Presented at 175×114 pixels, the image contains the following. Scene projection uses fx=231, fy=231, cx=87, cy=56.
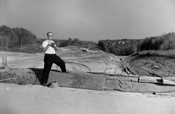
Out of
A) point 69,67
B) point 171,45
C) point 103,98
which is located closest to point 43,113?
point 103,98

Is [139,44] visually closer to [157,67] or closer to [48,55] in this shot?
[157,67]

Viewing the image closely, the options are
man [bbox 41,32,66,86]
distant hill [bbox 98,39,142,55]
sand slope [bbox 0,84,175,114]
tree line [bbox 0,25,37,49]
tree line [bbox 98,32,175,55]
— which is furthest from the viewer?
tree line [bbox 0,25,37,49]

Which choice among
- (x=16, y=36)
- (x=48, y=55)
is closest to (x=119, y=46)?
(x=16, y=36)

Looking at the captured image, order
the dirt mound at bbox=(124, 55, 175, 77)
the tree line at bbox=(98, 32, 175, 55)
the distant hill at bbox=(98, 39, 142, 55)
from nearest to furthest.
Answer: the dirt mound at bbox=(124, 55, 175, 77), the tree line at bbox=(98, 32, 175, 55), the distant hill at bbox=(98, 39, 142, 55)

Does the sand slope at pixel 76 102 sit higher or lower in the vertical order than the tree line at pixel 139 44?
lower

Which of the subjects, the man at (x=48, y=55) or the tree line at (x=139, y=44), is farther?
the tree line at (x=139, y=44)

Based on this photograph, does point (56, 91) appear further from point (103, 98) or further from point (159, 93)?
point (159, 93)

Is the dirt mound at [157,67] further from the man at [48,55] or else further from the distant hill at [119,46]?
the distant hill at [119,46]

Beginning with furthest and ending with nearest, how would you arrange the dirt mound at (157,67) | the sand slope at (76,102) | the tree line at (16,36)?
1. the tree line at (16,36)
2. the dirt mound at (157,67)
3. the sand slope at (76,102)

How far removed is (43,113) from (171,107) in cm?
220

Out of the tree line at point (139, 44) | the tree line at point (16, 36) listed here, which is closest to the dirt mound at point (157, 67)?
the tree line at point (139, 44)

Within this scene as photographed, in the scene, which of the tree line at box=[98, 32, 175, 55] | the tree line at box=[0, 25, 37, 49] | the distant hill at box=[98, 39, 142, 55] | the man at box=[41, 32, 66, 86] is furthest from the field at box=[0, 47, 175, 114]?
the tree line at box=[0, 25, 37, 49]

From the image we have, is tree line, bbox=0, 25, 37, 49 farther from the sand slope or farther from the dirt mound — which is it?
the sand slope

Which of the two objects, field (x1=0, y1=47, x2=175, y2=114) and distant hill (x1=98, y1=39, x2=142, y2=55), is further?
distant hill (x1=98, y1=39, x2=142, y2=55)
